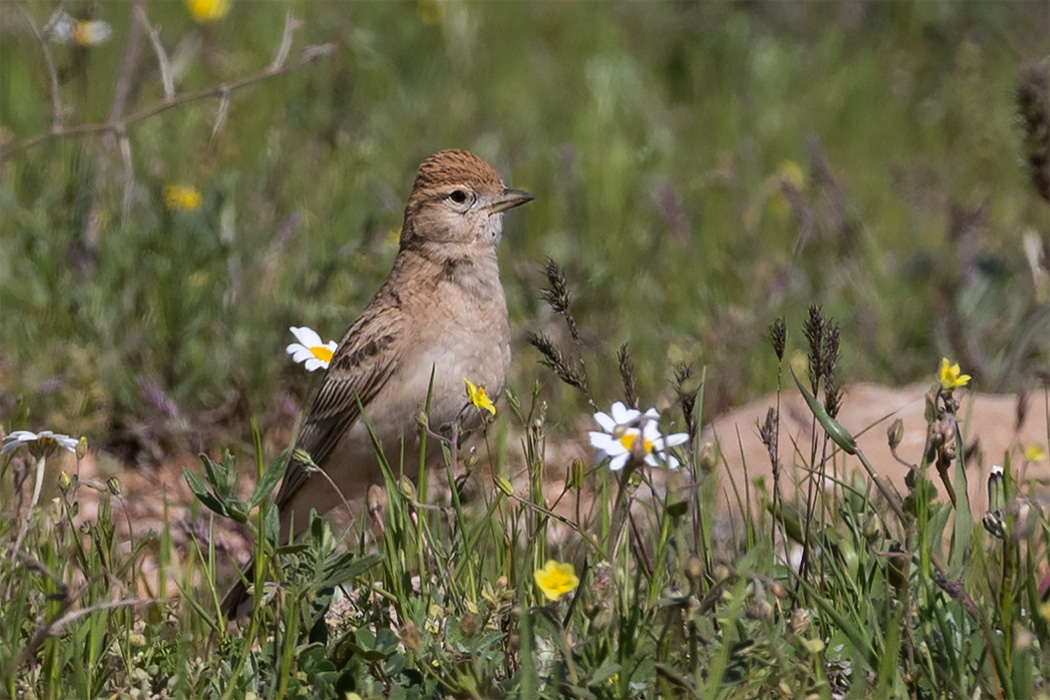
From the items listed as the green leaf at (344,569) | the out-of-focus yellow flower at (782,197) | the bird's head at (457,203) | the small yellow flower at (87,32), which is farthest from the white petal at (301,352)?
the out-of-focus yellow flower at (782,197)

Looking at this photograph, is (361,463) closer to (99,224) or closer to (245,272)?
(245,272)

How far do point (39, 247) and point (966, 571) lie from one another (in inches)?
176

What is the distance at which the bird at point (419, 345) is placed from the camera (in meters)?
4.80

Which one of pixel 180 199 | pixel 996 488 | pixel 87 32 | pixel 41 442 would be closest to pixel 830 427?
pixel 996 488

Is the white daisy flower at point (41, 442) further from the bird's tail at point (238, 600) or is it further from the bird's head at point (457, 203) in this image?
the bird's head at point (457, 203)

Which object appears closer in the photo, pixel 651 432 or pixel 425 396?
pixel 651 432

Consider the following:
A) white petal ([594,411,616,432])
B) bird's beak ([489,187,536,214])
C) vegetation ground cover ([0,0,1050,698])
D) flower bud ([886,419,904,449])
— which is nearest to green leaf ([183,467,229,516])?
vegetation ground cover ([0,0,1050,698])

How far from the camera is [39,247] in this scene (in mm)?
6387

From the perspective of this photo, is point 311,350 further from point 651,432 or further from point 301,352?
point 651,432

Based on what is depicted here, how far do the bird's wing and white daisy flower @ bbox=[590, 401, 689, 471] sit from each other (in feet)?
6.44

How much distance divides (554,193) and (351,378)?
350 centimetres

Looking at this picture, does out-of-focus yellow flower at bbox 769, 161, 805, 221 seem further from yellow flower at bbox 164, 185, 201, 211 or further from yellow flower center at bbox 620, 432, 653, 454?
yellow flower center at bbox 620, 432, 653, 454

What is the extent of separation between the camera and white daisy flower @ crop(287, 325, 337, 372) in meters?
4.02

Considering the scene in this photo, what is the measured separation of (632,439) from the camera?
2.95m
